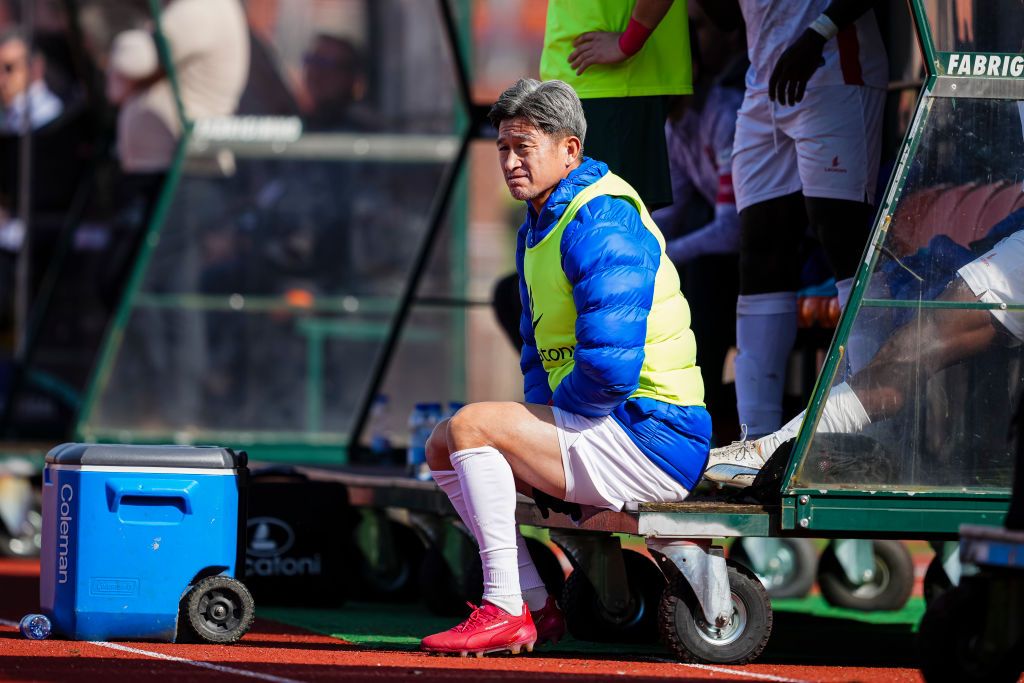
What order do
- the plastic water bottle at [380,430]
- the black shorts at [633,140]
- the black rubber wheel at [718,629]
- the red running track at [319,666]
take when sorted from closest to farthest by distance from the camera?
the red running track at [319,666] → the black rubber wheel at [718,629] → the black shorts at [633,140] → the plastic water bottle at [380,430]

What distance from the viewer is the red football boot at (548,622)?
574 centimetres

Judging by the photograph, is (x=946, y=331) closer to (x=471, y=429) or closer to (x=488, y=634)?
(x=471, y=429)

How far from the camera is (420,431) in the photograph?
8.28 meters

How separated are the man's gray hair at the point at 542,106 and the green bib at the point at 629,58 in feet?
3.54

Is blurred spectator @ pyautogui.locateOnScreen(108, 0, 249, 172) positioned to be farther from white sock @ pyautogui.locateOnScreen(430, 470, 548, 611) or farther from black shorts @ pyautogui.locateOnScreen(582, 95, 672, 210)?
white sock @ pyautogui.locateOnScreen(430, 470, 548, 611)

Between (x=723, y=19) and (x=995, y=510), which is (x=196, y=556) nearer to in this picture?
(x=995, y=510)

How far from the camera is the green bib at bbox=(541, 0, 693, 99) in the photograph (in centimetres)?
665

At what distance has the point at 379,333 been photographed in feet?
46.5

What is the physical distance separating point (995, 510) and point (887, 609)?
8.69 ft

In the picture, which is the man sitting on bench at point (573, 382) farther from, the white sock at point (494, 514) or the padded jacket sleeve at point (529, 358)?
the padded jacket sleeve at point (529, 358)

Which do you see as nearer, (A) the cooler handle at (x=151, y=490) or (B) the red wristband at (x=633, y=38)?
(A) the cooler handle at (x=151, y=490)

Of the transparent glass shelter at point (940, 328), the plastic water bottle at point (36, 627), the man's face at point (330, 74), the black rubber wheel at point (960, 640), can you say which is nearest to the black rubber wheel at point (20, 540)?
the plastic water bottle at point (36, 627)

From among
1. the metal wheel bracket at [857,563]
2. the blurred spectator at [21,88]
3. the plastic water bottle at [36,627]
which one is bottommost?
the metal wheel bracket at [857,563]

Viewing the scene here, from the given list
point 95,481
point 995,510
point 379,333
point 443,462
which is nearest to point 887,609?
point 995,510
